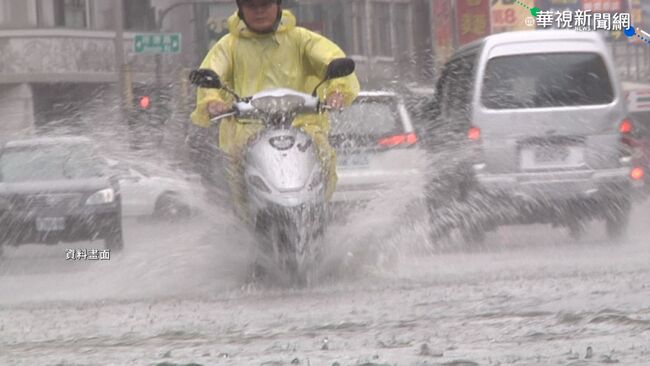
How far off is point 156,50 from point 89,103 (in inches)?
397

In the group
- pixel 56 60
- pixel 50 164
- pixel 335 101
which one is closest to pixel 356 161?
pixel 50 164

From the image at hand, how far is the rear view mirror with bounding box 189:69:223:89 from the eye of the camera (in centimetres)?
777

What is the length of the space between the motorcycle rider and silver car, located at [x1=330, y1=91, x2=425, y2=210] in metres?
2.98

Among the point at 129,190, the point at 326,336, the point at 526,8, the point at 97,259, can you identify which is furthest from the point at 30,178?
the point at 526,8

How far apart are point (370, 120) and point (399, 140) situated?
34 cm

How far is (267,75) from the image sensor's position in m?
8.49

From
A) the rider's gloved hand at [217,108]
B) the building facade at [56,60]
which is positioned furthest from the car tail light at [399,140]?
the building facade at [56,60]

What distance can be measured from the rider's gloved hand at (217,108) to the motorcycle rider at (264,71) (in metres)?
0.02

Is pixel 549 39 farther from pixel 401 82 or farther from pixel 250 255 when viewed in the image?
pixel 250 255

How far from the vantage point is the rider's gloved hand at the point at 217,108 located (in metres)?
7.98

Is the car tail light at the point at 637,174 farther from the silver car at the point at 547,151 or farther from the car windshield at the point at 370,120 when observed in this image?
the car windshield at the point at 370,120

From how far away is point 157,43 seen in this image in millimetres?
28875

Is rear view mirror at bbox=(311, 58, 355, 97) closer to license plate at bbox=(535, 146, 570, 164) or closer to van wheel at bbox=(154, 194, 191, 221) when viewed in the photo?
van wheel at bbox=(154, 194, 191, 221)

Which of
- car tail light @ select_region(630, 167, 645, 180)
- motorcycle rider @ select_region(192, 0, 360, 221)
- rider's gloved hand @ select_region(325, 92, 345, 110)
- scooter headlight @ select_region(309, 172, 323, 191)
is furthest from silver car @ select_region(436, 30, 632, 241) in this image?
scooter headlight @ select_region(309, 172, 323, 191)
